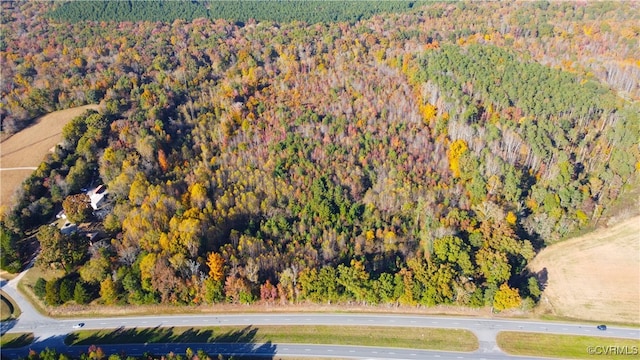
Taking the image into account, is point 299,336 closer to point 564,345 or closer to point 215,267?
point 215,267

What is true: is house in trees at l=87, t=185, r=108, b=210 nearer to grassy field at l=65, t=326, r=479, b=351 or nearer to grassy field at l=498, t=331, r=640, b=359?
grassy field at l=65, t=326, r=479, b=351

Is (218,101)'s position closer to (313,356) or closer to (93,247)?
(93,247)

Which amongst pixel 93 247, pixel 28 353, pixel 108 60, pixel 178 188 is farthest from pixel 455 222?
pixel 108 60

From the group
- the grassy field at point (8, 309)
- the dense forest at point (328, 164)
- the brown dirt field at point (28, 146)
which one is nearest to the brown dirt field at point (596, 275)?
the dense forest at point (328, 164)

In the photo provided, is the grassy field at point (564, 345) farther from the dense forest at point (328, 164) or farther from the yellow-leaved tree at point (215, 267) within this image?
the yellow-leaved tree at point (215, 267)

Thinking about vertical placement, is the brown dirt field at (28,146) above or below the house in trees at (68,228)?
above
